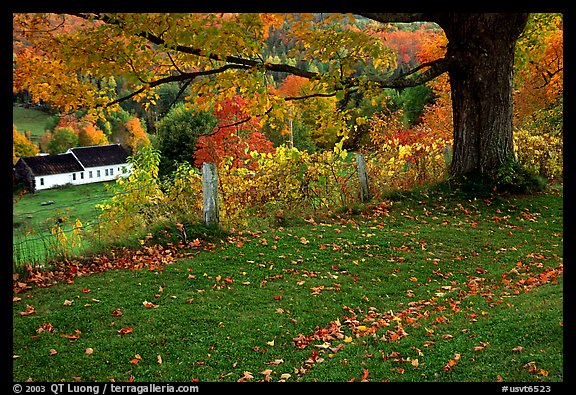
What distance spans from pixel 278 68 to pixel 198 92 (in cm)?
193

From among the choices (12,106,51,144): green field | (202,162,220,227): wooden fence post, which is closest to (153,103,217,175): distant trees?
(202,162,220,227): wooden fence post

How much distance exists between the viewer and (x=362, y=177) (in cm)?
1292

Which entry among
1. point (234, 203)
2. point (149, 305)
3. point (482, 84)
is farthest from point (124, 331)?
point (482, 84)

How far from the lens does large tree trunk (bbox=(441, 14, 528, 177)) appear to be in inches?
484

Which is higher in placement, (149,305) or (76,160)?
(76,160)

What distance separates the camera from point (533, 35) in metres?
15.0

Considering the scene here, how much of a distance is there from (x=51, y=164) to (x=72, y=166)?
109 inches

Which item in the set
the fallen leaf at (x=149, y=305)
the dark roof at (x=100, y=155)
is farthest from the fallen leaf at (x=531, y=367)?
the dark roof at (x=100, y=155)

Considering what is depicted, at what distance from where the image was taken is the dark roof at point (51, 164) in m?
39.9

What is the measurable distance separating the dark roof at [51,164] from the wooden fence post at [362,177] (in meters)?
31.9

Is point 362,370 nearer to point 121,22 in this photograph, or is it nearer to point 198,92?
point 121,22

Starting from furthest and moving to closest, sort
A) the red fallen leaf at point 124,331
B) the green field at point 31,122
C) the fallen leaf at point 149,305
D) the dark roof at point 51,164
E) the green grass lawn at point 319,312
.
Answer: the green field at point 31,122, the dark roof at point 51,164, the fallen leaf at point 149,305, the red fallen leaf at point 124,331, the green grass lawn at point 319,312

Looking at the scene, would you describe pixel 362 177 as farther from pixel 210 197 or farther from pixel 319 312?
pixel 319 312

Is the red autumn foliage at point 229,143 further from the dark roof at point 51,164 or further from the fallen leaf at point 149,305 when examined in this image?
the fallen leaf at point 149,305
